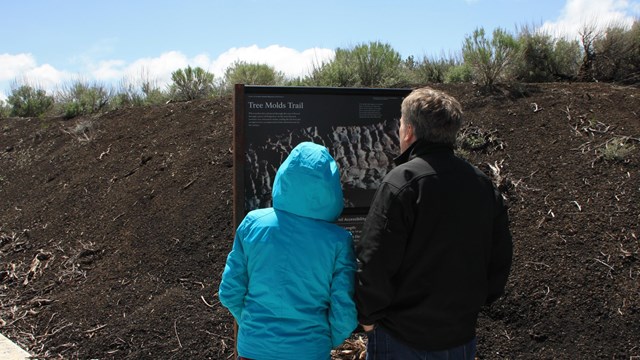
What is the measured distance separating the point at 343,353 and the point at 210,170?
13.2ft

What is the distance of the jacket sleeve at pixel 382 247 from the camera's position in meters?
2.55

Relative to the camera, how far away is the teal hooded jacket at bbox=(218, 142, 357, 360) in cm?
282

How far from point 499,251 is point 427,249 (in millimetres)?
465

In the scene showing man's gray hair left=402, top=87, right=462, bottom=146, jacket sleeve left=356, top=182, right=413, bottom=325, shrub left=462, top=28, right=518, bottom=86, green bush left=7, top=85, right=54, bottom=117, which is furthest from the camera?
green bush left=7, top=85, right=54, bottom=117

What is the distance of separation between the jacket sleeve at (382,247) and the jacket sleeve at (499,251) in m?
0.54

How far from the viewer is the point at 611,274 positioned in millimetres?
5125

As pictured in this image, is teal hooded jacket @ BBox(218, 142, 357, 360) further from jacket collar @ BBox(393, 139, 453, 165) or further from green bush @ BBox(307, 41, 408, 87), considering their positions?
green bush @ BBox(307, 41, 408, 87)

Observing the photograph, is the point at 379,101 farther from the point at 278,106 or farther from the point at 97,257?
the point at 97,257

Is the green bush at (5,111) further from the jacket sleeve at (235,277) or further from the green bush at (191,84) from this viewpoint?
the jacket sleeve at (235,277)

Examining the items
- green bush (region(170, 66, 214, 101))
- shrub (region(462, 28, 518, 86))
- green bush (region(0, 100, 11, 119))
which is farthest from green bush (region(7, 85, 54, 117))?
shrub (region(462, 28, 518, 86))

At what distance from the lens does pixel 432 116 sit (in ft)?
8.88

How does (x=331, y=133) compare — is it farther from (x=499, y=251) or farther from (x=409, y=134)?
(x=499, y=251)

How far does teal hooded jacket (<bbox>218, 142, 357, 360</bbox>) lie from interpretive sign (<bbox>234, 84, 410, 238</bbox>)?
105 centimetres

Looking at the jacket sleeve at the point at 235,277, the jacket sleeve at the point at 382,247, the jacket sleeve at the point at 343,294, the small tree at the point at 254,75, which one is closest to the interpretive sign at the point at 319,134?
the jacket sleeve at the point at 235,277
